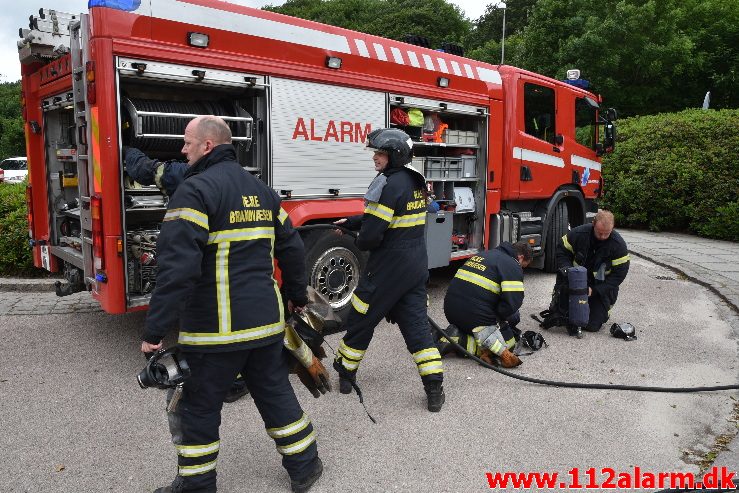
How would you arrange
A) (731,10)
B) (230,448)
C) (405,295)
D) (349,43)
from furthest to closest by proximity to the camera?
(731,10) < (349,43) < (405,295) < (230,448)

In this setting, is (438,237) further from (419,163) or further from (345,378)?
(345,378)

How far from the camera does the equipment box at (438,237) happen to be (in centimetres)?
668

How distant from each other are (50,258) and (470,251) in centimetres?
449

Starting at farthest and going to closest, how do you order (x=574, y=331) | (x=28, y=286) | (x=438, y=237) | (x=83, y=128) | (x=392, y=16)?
(x=392, y=16) → (x=28, y=286) → (x=438, y=237) → (x=574, y=331) → (x=83, y=128)

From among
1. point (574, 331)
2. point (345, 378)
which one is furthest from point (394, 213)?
point (574, 331)

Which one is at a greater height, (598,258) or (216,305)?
(216,305)

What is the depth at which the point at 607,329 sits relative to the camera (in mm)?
6133

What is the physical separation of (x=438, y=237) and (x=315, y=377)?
367 cm

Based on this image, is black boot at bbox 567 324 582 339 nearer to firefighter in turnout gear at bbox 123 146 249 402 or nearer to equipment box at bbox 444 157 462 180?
equipment box at bbox 444 157 462 180

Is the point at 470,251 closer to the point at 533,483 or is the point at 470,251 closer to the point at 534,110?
the point at 534,110

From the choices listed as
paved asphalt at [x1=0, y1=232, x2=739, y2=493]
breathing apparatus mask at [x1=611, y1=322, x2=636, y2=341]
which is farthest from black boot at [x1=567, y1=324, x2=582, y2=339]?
breathing apparatus mask at [x1=611, y1=322, x2=636, y2=341]

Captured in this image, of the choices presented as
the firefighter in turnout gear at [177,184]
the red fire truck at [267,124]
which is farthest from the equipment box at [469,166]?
the firefighter in turnout gear at [177,184]

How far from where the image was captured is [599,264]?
6129mm

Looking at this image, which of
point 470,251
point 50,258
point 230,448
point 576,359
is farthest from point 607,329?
point 50,258
